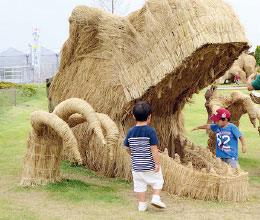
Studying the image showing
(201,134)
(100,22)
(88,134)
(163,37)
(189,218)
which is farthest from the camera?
(201,134)

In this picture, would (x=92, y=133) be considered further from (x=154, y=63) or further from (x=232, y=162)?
(x=232, y=162)

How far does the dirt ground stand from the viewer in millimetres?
3836

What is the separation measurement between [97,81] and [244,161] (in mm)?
3356

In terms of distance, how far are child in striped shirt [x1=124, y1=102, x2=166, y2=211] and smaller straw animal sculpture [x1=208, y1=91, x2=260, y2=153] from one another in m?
2.84

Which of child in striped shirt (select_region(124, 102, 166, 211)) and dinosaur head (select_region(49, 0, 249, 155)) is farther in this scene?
dinosaur head (select_region(49, 0, 249, 155))

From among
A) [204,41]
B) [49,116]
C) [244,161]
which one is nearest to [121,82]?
[49,116]

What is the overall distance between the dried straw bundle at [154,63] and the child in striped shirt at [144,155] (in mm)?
626

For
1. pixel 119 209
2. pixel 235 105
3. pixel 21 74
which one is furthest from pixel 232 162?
pixel 21 74

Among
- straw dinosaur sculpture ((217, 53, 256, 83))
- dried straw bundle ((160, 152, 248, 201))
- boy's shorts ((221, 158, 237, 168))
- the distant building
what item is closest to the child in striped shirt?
dried straw bundle ((160, 152, 248, 201))

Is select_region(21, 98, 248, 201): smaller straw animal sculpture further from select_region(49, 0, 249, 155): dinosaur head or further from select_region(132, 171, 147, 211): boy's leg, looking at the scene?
select_region(49, 0, 249, 155): dinosaur head

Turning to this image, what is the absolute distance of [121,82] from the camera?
520 cm

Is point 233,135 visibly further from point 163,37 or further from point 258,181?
point 163,37

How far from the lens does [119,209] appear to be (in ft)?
13.4

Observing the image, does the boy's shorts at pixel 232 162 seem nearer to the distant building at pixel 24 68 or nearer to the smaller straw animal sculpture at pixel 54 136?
the smaller straw animal sculpture at pixel 54 136
